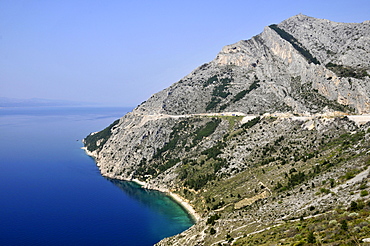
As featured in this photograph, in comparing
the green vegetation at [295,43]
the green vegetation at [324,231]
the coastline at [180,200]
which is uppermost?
the green vegetation at [295,43]

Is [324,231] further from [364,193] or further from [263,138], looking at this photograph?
[263,138]

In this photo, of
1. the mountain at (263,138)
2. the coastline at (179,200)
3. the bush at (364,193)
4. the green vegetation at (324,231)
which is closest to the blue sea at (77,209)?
the coastline at (179,200)

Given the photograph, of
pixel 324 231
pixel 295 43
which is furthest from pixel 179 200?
pixel 295 43

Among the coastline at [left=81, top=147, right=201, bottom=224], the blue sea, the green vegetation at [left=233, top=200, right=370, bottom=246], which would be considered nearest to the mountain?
the green vegetation at [left=233, top=200, right=370, bottom=246]

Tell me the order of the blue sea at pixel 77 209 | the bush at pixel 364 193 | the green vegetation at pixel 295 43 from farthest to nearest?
the green vegetation at pixel 295 43, the blue sea at pixel 77 209, the bush at pixel 364 193

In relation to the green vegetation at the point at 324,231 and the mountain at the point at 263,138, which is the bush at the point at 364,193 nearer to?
the mountain at the point at 263,138

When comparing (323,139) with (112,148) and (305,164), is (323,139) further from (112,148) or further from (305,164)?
(112,148)

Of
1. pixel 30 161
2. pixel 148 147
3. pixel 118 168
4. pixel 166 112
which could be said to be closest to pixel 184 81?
pixel 166 112
